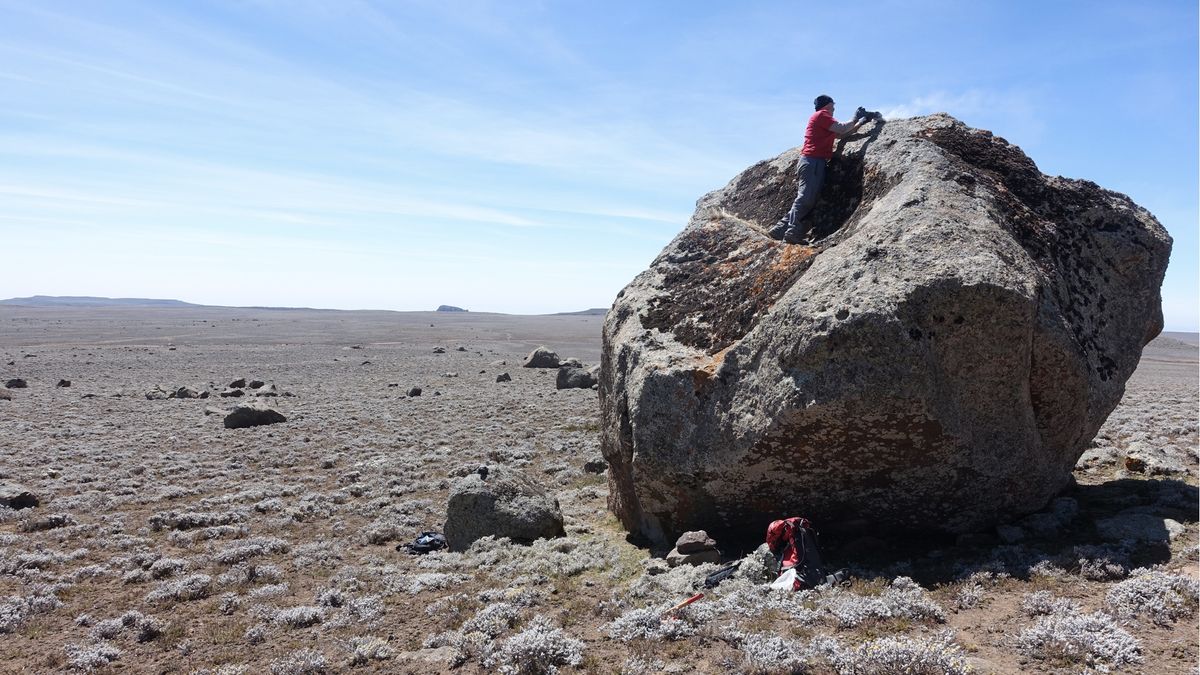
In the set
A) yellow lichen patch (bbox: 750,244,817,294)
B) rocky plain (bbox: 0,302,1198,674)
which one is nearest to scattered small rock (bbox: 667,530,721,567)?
rocky plain (bbox: 0,302,1198,674)

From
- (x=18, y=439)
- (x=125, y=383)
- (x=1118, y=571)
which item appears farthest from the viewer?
(x=125, y=383)

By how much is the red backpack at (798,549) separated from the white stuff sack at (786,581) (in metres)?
0.05

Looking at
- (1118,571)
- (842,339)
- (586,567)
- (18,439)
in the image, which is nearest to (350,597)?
(586,567)

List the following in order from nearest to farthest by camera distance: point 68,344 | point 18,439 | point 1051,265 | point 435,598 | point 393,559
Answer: point 435,598
point 1051,265
point 393,559
point 18,439
point 68,344

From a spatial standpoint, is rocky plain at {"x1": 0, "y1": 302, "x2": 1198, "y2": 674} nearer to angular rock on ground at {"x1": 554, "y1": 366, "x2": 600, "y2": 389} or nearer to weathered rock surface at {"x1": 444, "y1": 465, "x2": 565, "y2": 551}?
weathered rock surface at {"x1": 444, "y1": 465, "x2": 565, "y2": 551}

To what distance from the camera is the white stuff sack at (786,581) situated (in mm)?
8883

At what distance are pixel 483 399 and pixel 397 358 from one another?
96.5 ft

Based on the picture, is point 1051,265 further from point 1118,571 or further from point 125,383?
point 125,383

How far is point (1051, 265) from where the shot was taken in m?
10.6

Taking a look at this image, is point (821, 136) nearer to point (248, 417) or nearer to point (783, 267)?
point (783, 267)

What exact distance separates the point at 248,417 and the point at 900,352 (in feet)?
75.4

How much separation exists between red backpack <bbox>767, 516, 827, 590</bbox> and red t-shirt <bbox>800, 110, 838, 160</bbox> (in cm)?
696

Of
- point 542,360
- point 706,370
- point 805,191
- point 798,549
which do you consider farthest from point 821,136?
point 542,360

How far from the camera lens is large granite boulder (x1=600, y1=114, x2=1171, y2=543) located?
9109 mm
